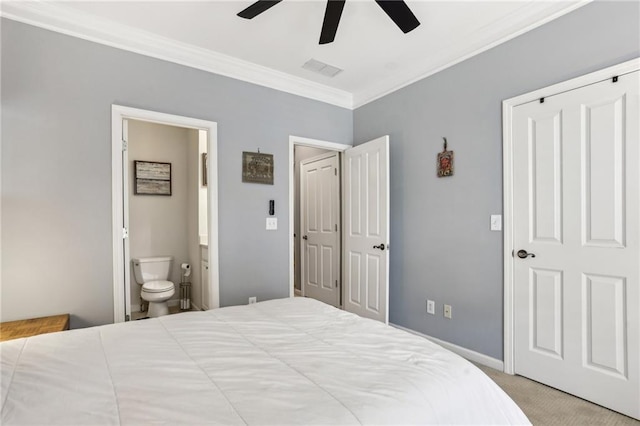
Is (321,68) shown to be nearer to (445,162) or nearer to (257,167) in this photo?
(257,167)

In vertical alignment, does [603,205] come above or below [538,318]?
above

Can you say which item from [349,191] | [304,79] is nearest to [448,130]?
[349,191]

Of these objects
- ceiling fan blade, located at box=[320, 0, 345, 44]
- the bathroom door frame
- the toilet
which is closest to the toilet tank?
the toilet

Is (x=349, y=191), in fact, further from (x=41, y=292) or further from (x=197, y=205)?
(x=41, y=292)

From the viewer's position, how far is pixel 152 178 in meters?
4.27

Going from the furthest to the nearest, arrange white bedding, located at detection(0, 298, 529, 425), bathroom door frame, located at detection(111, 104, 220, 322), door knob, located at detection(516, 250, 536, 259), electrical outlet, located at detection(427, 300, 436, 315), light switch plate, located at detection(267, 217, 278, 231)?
light switch plate, located at detection(267, 217, 278, 231) < electrical outlet, located at detection(427, 300, 436, 315) < bathroom door frame, located at detection(111, 104, 220, 322) < door knob, located at detection(516, 250, 536, 259) < white bedding, located at detection(0, 298, 529, 425)

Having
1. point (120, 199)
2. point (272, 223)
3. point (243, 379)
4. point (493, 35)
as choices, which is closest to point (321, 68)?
point (493, 35)

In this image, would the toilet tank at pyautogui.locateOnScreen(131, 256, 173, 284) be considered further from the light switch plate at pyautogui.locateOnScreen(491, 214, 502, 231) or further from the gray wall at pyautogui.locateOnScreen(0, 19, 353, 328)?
the light switch plate at pyautogui.locateOnScreen(491, 214, 502, 231)

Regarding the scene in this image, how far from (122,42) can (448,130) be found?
111 inches

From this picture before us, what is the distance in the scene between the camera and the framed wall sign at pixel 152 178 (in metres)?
4.18

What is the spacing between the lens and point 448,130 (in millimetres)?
2945

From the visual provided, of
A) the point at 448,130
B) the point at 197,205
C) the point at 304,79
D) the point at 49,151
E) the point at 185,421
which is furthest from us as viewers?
the point at 197,205

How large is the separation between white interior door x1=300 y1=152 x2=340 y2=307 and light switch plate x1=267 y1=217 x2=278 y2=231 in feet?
3.44

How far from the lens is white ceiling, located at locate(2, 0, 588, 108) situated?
7.48 ft
